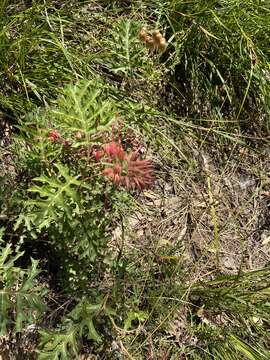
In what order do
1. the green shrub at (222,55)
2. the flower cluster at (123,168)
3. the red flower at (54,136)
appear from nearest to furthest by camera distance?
the flower cluster at (123,168), the red flower at (54,136), the green shrub at (222,55)

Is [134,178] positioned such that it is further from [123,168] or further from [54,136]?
[54,136]

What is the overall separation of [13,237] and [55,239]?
0.22 metres

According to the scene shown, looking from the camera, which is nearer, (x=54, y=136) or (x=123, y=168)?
(x=123, y=168)

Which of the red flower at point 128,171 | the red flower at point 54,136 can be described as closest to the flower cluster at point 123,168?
the red flower at point 128,171

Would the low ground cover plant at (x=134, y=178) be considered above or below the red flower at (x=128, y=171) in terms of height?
below

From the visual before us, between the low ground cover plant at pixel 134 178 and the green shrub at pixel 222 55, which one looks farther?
the green shrub at pixel 222 55

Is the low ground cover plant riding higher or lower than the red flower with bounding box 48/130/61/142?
lower

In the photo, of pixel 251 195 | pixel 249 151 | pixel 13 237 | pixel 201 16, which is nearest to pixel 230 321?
pixel 251 195

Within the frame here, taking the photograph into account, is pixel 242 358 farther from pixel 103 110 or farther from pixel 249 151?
pixel 103 110

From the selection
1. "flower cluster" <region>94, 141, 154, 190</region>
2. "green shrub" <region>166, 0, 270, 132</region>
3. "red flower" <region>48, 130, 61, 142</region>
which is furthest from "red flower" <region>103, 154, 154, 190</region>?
"green shrub" <region>166, 0, 270, 132</region>


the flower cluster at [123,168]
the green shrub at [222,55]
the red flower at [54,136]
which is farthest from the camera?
the green shrub at [222,55]

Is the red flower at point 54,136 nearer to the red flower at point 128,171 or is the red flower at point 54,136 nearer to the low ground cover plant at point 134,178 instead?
the low ground cover plant at point 134,178

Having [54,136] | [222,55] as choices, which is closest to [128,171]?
[54,136]

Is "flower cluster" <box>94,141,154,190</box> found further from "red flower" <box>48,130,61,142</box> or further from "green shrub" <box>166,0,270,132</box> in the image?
"green shrub" <box>166,0,270,132</box>
